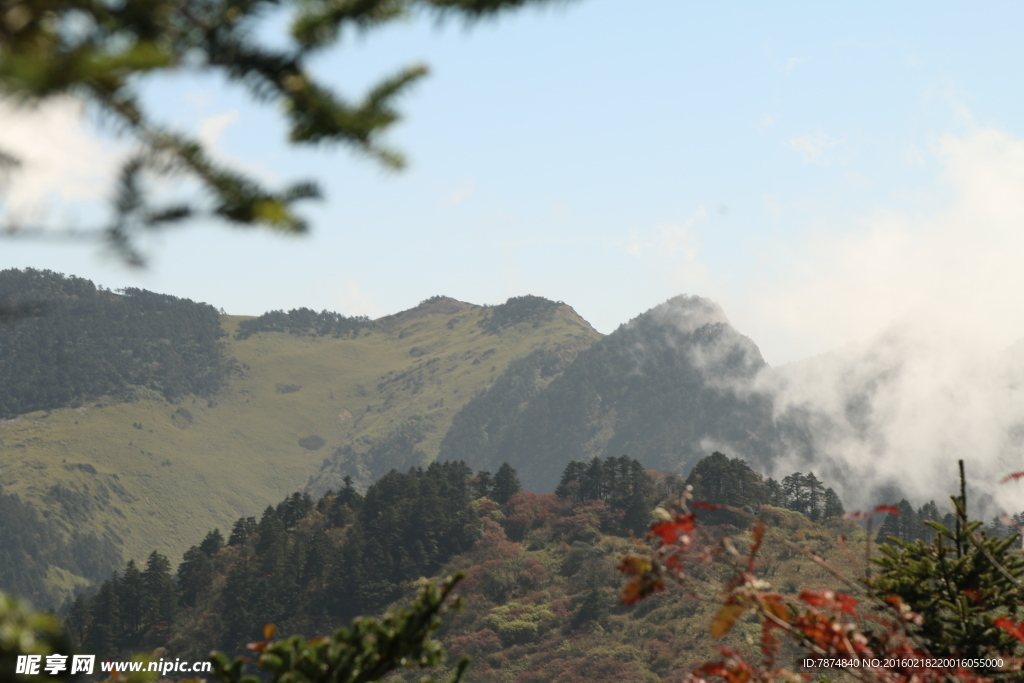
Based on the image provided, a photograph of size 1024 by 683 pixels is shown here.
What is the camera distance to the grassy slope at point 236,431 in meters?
110

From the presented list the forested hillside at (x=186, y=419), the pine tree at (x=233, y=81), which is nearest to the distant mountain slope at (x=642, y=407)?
the forested hillside at (x=186, y=419)

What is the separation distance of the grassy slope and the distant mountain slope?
12442mm

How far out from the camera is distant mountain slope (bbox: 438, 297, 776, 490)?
132 m

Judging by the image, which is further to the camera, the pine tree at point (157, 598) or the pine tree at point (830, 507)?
the pine tree at point (830, 507)

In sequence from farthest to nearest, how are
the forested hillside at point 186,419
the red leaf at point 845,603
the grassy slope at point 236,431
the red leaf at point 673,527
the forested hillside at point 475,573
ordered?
the grassy slope at point 236,431
the forested hillside at point 186,419
the forested hillside at point 475,573
the red leaf at point 845,603
the red leaf at point 673,527

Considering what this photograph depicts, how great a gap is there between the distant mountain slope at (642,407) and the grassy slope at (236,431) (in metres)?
12.4

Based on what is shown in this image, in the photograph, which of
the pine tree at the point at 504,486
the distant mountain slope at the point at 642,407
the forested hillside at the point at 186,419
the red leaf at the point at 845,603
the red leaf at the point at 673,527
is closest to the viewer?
the red leaf at the point at 673,527

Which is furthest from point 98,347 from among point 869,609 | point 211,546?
point 869,609

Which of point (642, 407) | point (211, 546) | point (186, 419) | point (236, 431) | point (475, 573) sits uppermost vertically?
point (186, 419)

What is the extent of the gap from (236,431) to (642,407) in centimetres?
7938

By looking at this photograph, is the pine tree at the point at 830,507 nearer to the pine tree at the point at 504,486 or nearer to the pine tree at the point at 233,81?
the pine tree at the point at 504,486

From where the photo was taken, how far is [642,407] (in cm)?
14188

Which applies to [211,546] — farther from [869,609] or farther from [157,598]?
[869,609]

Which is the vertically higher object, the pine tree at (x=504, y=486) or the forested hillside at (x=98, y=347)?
the forested hillside at (x=98, y=347)
